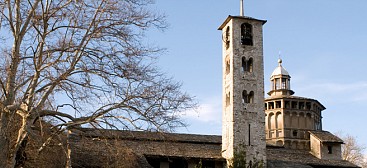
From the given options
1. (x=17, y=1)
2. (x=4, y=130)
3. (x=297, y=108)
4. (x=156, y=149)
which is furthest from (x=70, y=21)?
(x=297, y=108)

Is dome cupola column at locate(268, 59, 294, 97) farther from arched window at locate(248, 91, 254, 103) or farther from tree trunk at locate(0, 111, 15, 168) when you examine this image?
tree trunk at locate(0, 111, 15, 168)

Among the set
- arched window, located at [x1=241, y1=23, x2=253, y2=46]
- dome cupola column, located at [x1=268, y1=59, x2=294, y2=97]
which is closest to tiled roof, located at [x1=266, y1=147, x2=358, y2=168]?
arched window, located at [x1=241, y1=23, x2=253, y2=46]

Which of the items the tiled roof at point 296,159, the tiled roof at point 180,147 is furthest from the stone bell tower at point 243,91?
the tiled roof at point 296,159

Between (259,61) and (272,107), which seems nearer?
(259,61)

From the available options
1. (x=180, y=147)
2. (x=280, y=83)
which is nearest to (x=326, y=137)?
(x=280, y=83)

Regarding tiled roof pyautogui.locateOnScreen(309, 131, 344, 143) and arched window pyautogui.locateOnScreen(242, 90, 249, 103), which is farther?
tiled roof pyautogui.locateOnScreen(309, 131, 344, 143)

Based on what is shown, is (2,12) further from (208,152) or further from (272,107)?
(272,107)

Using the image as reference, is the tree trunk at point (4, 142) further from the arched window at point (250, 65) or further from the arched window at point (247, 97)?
the arched window at point (250, 65)

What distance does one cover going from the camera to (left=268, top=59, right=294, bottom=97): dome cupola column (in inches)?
2306

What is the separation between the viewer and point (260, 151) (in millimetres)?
38812

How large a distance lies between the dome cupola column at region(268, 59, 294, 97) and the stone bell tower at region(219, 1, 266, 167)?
17959mm

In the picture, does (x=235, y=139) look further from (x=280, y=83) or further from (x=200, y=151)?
(x=280, y=83)

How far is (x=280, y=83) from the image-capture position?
59000mm

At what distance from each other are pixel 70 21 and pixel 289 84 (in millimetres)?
43196
